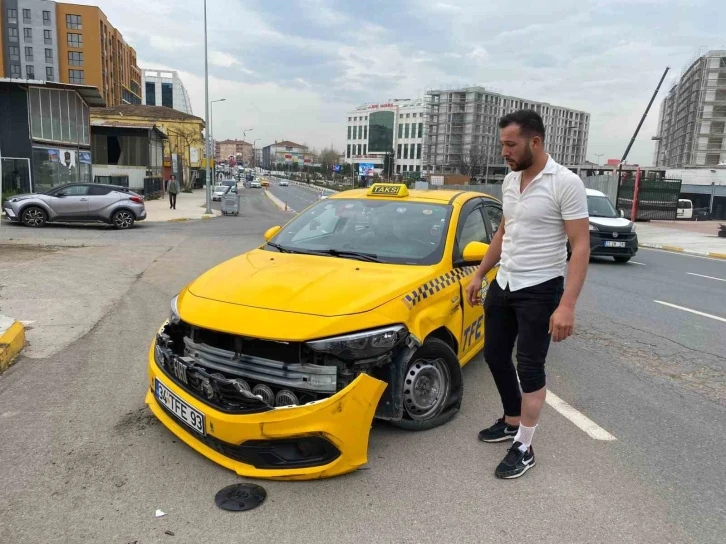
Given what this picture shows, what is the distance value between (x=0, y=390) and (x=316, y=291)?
9.29 feet

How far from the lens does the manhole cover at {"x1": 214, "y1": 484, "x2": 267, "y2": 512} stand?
→ 2801 millimetres

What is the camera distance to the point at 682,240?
20500 millimetres

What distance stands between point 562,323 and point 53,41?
103 metres

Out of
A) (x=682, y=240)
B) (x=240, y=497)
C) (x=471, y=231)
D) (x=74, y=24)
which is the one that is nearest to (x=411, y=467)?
(x=240, y=497)

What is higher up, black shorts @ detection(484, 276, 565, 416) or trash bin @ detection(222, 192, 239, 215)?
black shorts @ detection(484, 276, 565, 416)

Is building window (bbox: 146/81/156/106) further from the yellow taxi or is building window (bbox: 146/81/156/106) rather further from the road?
the yellow taxi

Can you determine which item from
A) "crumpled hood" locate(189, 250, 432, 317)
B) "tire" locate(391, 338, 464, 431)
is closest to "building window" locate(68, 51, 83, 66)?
"crumpled hood" locate(189, 250, 432, 317)

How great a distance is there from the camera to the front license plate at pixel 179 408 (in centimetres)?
309

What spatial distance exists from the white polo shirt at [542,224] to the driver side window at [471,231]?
1.07m

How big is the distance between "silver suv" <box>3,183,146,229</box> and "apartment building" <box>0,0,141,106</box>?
77.8m

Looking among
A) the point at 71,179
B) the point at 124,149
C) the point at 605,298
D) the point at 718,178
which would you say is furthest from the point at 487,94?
the point at 605,298

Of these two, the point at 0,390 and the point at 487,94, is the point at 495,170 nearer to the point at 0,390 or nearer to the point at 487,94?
the point at 487,94

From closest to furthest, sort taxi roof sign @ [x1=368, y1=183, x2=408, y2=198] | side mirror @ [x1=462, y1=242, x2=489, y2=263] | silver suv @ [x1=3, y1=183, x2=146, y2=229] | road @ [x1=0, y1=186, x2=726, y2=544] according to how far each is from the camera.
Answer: road @ [x1=0, y1=186, x2=726, y2=544], side mirror @ [x1=462, y1=242, x2=489, y2=263], taxi roof sign @ [x1=368, y1=183, x2=408, y2=198], silver suv @ [x1=3, y1=183, x2=146, y2=229]

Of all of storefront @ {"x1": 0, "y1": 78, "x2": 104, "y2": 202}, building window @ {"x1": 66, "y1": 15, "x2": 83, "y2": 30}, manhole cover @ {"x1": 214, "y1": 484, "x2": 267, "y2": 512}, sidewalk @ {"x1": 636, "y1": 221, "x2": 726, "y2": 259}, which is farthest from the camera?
building window @ {"x1": 66, "y1": 15, "x2": 83, "y2": 30}
